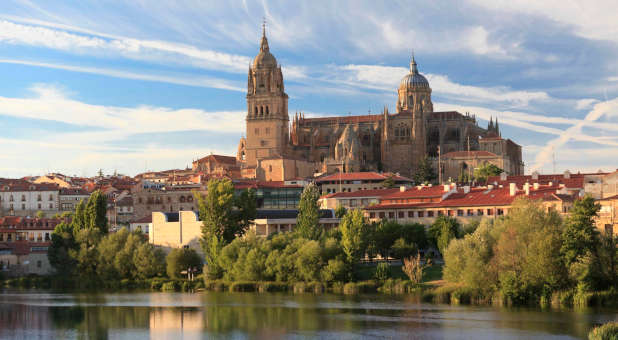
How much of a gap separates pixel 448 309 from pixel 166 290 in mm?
24935

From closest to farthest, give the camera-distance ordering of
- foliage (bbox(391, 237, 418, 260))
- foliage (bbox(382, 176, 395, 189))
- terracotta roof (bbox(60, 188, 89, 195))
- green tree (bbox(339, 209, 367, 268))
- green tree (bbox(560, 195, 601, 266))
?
green tree (bbox(560, 195, 601, 266)), green tree (bbox(339, 209, 367, 268)), foliage (bbox(391, 237, 418, 260)), foliage (bbox(382, 176, 395, 189)), terracotta roof (bbox(60, 188, 89, 195))

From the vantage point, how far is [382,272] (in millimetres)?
65250

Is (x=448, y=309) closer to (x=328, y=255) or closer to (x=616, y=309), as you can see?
(x=616, y=309)

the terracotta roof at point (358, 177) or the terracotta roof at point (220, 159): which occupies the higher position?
the terracotta roof at point (220, 159)

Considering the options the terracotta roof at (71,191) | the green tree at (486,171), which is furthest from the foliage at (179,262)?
the terracotta roof at (71,191)

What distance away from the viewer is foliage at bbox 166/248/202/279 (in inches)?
2960

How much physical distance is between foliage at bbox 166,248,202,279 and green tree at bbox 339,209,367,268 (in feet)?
45.3

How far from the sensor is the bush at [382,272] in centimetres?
6500

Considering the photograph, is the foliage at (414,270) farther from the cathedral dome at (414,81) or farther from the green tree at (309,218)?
the cathedral dome at (414,81)

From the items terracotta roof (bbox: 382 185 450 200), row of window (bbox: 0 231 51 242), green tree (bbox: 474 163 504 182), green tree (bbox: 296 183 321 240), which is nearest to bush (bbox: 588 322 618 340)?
green tree (bbox: 296 183 321 240)

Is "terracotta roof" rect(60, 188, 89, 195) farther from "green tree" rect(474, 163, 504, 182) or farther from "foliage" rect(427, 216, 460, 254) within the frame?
"foliage" rect(427, 216, 460, 254)

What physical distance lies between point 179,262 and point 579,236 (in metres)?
32.3

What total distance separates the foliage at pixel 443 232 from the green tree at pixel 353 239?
17.5ft

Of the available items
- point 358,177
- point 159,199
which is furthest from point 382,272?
point 159,199
